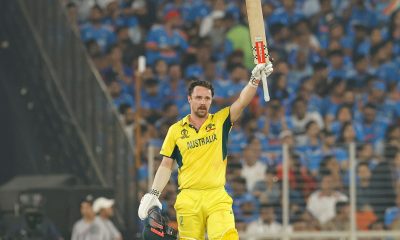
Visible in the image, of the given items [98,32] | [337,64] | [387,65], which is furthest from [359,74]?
[98,32]

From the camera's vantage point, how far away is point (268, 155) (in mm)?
19172

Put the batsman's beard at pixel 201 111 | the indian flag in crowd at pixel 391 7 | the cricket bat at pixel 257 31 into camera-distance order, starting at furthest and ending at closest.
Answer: the indian flag in crowd at pixel 391 7 < the batsman's beard at pixel 201 111 < the cricket bat at pixel 257 31

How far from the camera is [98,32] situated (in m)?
21.2

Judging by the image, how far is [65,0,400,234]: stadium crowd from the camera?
19109 millimetres

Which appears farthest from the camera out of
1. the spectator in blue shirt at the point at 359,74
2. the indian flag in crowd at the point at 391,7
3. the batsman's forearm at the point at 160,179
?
the indian flag in crowd at the point at 391,7

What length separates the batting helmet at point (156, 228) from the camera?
12.5 metres

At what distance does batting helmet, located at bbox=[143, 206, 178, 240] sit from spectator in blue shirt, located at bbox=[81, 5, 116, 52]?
8775 mm

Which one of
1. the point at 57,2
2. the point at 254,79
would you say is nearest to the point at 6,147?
the point at 57,2

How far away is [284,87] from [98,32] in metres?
3.20

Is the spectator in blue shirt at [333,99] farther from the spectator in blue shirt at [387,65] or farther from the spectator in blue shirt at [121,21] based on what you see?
the spectator in blue shirt at [121,21]

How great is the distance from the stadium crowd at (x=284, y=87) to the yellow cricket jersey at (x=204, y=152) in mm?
6032

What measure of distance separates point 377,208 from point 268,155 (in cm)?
191

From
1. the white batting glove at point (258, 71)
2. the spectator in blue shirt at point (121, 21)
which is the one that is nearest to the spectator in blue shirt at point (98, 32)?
the spectator in blue shirt at point (121, 21)

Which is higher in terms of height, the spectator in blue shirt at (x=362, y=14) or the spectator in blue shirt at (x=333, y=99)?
the spectator in blue shirt at (x=362, y=14)
